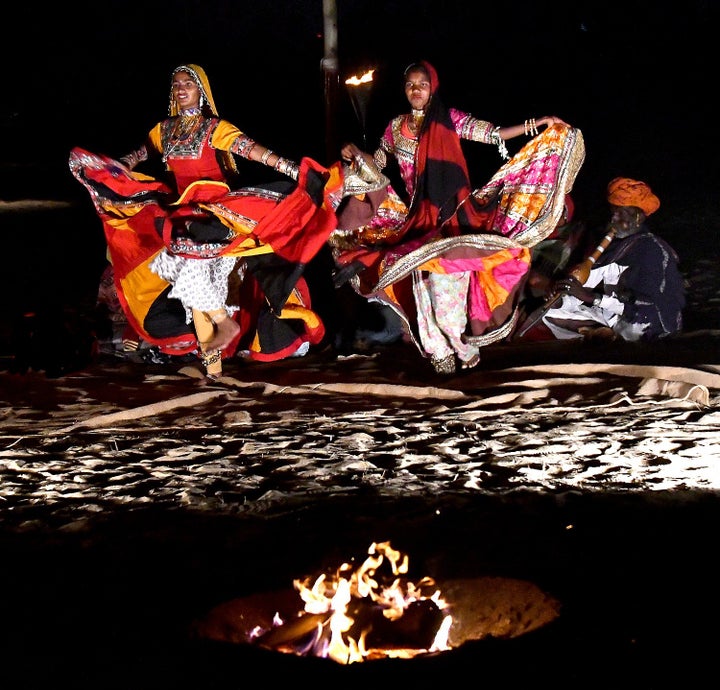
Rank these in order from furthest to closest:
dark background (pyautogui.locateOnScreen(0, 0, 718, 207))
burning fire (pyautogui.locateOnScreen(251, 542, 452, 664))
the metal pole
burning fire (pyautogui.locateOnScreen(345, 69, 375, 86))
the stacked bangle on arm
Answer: dark background (pyautogui.locateOnScreen(0, 0, 718, 207)) < the metal pole < burning fire (pyautogui.locateOnScreen(345, 69, 375, 86)) < the stacked bangle on arm < burning fire (pyautogui.locateOnScreen(251, 542, 452, 664))

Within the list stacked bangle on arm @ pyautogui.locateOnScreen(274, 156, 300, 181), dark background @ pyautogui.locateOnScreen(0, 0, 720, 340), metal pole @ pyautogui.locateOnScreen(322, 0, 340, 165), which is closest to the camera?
stacked bangle on arm @ pyautogui.locateOnScreen(274, 156, 300, 181)

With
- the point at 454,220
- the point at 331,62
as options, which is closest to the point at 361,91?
the point at 331,62

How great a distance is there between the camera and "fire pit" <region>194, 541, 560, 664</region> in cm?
283

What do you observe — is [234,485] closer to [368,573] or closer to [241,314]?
[368,573]

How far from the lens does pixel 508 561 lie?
11.0 feet

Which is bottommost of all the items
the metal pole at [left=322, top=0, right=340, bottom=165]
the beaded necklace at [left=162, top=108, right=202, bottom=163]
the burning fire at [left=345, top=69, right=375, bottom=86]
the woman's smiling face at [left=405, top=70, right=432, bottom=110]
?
the beaded necklace at [left=162, top=108, right=202, bottom=163]

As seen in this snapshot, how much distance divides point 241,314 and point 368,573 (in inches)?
167

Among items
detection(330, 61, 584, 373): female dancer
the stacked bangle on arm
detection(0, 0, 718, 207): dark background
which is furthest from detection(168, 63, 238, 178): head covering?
detection(0, 0, 718, 207): dark background

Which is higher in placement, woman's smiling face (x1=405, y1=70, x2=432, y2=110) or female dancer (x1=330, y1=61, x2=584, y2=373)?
woman's smiling face (x1=405, y1=70, x2=432, y2=110)

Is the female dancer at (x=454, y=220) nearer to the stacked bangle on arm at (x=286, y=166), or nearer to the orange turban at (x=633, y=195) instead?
the stacked bangle on arm at (x=286, y=166)

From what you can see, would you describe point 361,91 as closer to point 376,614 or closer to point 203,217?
point 203,217

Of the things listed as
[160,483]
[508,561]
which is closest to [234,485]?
[160,483]

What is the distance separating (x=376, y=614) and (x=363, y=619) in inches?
2.2

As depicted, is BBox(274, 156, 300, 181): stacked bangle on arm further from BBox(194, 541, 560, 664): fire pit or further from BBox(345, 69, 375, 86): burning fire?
A: BBox(194, 541, 560, 664): fire pit
